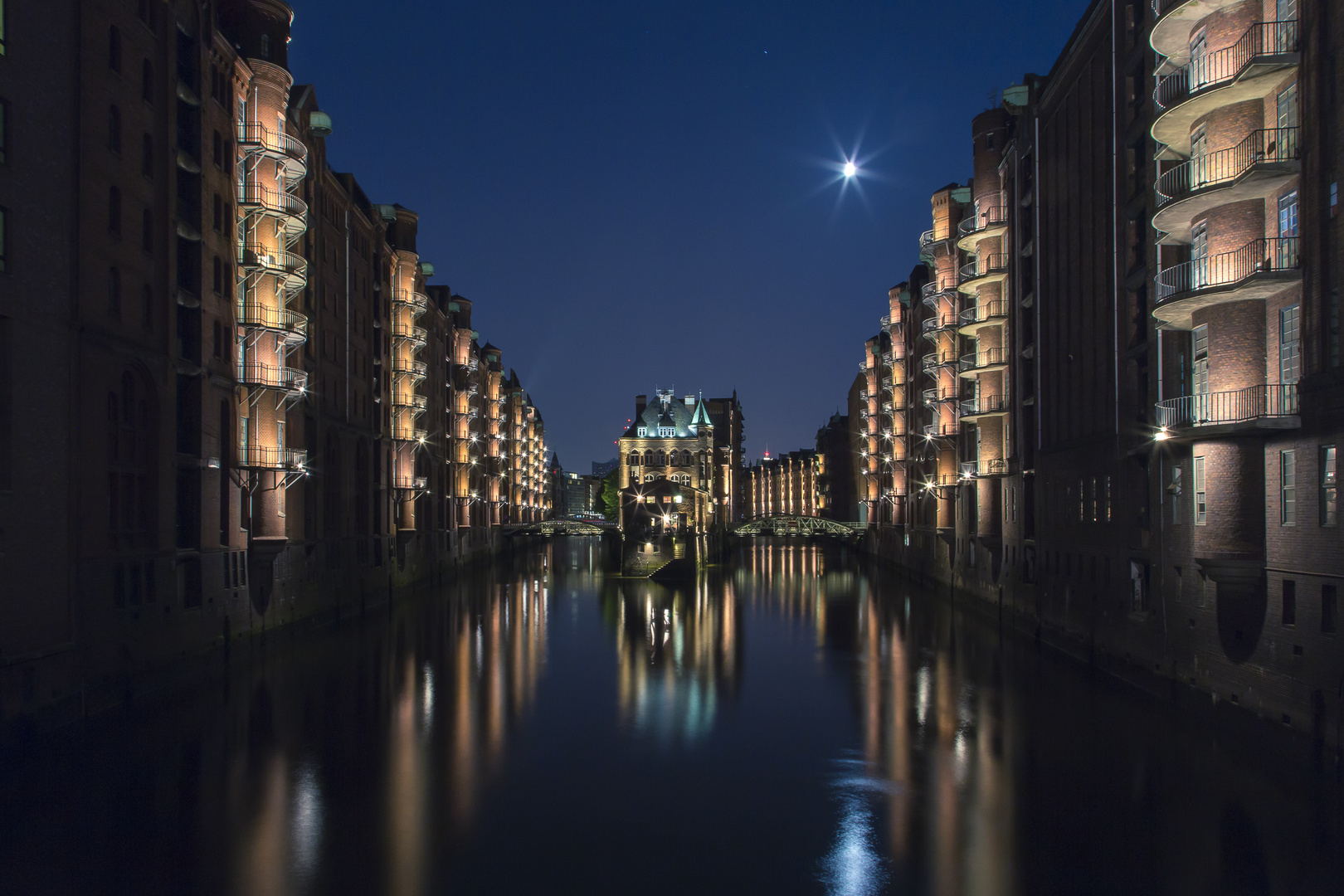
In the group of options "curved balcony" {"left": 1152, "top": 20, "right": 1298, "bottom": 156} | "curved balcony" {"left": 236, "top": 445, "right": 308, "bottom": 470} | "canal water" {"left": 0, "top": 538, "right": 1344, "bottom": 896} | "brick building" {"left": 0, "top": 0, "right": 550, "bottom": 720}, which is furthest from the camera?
"curved balcony" {"left": 236, "top": 445, "right": 308, "bottom": 470}

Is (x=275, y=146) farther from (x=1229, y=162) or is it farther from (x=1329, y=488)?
(x=1329, y=488)

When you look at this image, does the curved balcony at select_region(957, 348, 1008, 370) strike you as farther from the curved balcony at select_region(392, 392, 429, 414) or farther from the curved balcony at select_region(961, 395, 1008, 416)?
the curved balcony at select_region(392, 392, 429, 414)

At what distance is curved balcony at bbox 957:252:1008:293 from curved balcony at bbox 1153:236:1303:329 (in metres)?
23.6

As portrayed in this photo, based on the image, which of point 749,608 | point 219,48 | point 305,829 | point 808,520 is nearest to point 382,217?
point 219,48

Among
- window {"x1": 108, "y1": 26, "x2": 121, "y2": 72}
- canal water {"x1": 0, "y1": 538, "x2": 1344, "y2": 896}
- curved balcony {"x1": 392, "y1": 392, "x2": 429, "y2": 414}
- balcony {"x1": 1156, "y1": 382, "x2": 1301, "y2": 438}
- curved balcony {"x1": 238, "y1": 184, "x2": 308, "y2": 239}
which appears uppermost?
window {"x1": 108, "y1": 26, "x2": 121, "y2": 72}

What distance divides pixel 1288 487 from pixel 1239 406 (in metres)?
2.23

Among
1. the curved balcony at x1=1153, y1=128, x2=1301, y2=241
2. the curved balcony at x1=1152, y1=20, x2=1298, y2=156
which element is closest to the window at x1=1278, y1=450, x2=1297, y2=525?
the curved balcony at x1=1153, y1=128, x2=1301, y2=241

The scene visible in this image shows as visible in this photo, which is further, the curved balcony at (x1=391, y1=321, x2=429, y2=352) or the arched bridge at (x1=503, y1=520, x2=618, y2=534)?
the arched bridge at (x1=503, y1=520, x2=618, y2=534)

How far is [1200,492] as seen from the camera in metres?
25.4

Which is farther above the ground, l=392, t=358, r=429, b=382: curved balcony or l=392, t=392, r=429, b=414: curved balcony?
l=392, t=358, r=429, b=382: curved balcony

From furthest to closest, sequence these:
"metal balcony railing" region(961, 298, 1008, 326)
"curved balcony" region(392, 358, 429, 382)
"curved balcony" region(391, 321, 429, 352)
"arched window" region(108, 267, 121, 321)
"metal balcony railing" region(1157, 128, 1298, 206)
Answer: "curved balcony" region(391, 321, 429, 352) → "curved balcony" region(392, 358, 429, 382) → "metal balcony railing" region(961, 298, 1008, 326) → "arched window" region(108, 267, 121, 321) → "metal balcony railing" region(1157, 128, 1298, 206)

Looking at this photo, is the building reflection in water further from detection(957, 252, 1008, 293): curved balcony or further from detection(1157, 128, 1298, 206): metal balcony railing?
detection(957, 252, 1008, 293): curved balcony

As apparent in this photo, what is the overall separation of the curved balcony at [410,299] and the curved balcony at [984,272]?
36.4 meters

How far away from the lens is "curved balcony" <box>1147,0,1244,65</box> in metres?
23.5
